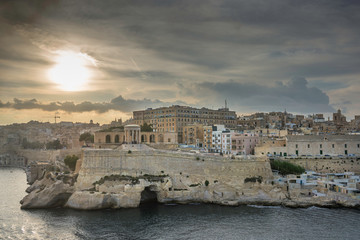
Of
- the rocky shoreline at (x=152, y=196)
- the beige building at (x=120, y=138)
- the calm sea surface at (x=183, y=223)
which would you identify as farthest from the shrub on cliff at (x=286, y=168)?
the beige building at (x=120, y=138)

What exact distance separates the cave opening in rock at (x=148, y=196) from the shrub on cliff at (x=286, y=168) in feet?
56.0

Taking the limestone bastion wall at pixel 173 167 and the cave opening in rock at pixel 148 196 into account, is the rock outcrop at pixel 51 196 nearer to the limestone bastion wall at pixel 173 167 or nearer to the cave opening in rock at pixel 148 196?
the limestone bastion wall at pixel 173 167

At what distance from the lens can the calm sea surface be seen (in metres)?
32.4

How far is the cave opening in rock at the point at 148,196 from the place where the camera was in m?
45.3

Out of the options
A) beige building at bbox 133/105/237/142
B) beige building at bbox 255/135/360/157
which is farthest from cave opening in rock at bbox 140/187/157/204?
beige building at bbox 133/105/237/142

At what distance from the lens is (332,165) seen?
53.5 meters

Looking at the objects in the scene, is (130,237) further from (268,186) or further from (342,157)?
(342,157)

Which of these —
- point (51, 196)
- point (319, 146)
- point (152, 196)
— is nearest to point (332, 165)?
point (319, 146)

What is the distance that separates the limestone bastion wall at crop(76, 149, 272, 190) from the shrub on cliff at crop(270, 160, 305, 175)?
1.96 metres

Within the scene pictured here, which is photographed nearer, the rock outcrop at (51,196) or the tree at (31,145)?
the rock outcrop at (51,196)

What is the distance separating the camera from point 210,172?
47750mm

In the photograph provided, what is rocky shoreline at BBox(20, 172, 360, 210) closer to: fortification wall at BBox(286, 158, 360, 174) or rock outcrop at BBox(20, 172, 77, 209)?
rock outcrop at BBox(20, 172, 77, 209)

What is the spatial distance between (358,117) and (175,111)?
2301 inches

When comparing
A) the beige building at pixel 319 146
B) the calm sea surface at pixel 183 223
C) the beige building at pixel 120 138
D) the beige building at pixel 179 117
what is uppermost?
the beige building at pixel 179 117
